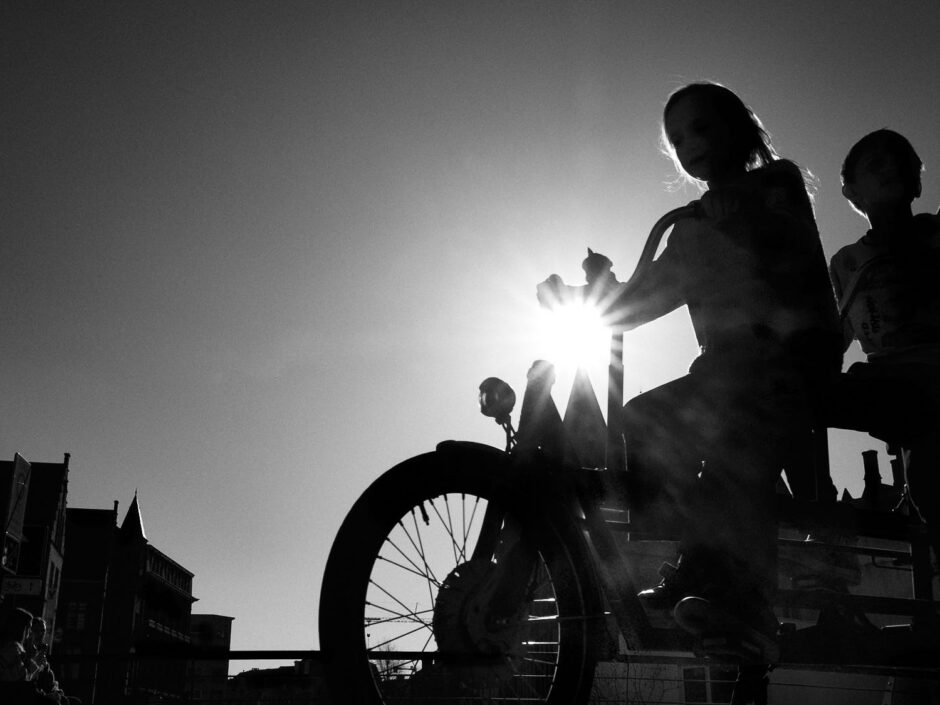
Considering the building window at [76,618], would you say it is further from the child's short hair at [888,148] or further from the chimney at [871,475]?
the child's short hair at [888,148]

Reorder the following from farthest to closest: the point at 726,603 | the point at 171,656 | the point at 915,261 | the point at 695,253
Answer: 1. the point at 915,261
2. the point at 695,253
3. the point at 726,603
4. the point at 171,656

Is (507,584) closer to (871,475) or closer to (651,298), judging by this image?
(651,298)

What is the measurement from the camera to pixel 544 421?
9.77ft

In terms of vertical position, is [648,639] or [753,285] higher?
[753,285]

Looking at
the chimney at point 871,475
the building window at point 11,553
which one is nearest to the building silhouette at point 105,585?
the building window at point 11,553

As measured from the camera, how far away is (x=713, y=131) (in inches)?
127

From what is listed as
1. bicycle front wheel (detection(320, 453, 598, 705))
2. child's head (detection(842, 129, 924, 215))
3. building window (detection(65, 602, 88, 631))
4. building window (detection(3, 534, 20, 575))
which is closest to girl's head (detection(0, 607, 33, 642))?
bicycle front wheel (detection(320, 453, 598, 705))

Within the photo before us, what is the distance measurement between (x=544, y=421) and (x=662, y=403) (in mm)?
432

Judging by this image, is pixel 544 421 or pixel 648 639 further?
pixel 544 421

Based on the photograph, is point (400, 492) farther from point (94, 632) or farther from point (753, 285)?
point (94, 632)

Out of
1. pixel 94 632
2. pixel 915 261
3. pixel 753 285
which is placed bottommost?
pixel 94 632

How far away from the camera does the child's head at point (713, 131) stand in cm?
323

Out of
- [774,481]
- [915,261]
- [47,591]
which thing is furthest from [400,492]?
[47,591]

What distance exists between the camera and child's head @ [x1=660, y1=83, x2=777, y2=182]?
127 inches
